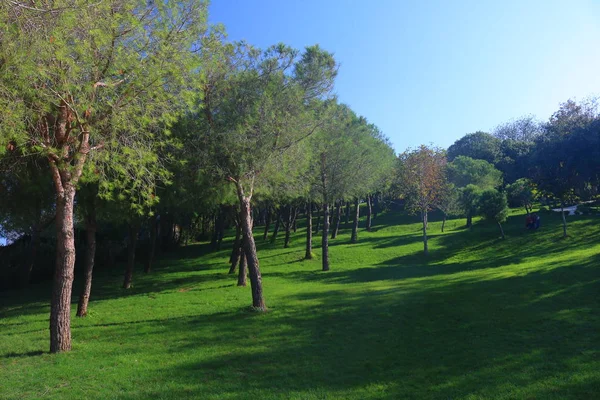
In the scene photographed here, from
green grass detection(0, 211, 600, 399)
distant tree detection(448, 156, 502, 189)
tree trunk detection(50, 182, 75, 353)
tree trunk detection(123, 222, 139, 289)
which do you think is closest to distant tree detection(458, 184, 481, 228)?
distant tree detection(448, 156, 502, 189)

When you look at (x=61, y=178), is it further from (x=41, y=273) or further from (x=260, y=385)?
(x=41, y=273)

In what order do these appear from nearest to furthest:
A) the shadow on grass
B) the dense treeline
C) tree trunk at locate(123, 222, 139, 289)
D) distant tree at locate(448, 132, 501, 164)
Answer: the shadow on grass < the dense treeline < tree trunk at locate(123, 222, 139, 289) < distant tree at locate(448, 132, 501, 164)

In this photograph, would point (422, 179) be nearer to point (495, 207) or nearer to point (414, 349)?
point (495, 207)

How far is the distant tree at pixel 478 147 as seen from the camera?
8500 cm

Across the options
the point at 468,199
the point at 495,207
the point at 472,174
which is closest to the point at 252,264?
the point at 495,207

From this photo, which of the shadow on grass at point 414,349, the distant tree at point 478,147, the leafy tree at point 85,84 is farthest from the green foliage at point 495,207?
the distant tree at point 478,147

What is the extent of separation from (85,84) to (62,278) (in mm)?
5034

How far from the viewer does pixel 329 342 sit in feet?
35.9

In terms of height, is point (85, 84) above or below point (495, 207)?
above

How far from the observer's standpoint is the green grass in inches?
309

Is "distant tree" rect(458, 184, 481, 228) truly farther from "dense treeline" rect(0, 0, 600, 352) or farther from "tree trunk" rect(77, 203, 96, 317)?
"tree trunk" rect(77, 203, 96, 317)

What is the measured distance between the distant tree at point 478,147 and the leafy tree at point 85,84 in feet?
243

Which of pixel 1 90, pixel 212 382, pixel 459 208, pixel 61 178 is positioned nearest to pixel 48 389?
pixel 212 382

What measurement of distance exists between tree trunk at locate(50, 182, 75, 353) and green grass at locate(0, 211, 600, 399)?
0.52m
